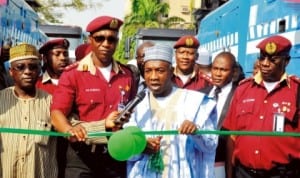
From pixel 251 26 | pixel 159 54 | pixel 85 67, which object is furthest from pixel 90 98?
pixel 251 26

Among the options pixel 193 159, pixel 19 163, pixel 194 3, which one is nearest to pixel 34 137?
pixel 19 163

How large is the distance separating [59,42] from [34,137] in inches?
67.8

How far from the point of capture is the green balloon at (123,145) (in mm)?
3408

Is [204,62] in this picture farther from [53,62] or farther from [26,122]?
[26,122]

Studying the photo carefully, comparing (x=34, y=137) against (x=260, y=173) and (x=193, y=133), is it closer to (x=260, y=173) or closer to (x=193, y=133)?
(x=193, y=133)

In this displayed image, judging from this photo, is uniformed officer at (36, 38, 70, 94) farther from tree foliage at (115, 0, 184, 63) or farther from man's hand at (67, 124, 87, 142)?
tree foliage at (115, 0, 184, 63)

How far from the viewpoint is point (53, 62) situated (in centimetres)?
536

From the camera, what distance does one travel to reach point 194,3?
2734 centimetres

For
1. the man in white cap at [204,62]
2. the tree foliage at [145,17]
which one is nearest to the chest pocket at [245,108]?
the man in white cap at [204,62]

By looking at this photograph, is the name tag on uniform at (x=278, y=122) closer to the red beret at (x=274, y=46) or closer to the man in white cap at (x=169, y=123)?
the red beret at (x=274, y=46)

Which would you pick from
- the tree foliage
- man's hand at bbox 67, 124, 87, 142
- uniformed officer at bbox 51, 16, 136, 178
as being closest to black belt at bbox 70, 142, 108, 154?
uniformed officer at bbox 51, 16, 136, 178

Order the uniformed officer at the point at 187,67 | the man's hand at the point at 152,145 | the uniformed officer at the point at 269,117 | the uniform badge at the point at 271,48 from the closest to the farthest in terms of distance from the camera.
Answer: the man's hand at the point at 152,145 < the uniformed officer at the point at 269,117 < the uniform badge at the point at 271,48 < the uniformed officer at the point at 187,67

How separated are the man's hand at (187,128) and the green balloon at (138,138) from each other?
22cm

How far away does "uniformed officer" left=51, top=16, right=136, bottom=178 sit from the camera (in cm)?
400
